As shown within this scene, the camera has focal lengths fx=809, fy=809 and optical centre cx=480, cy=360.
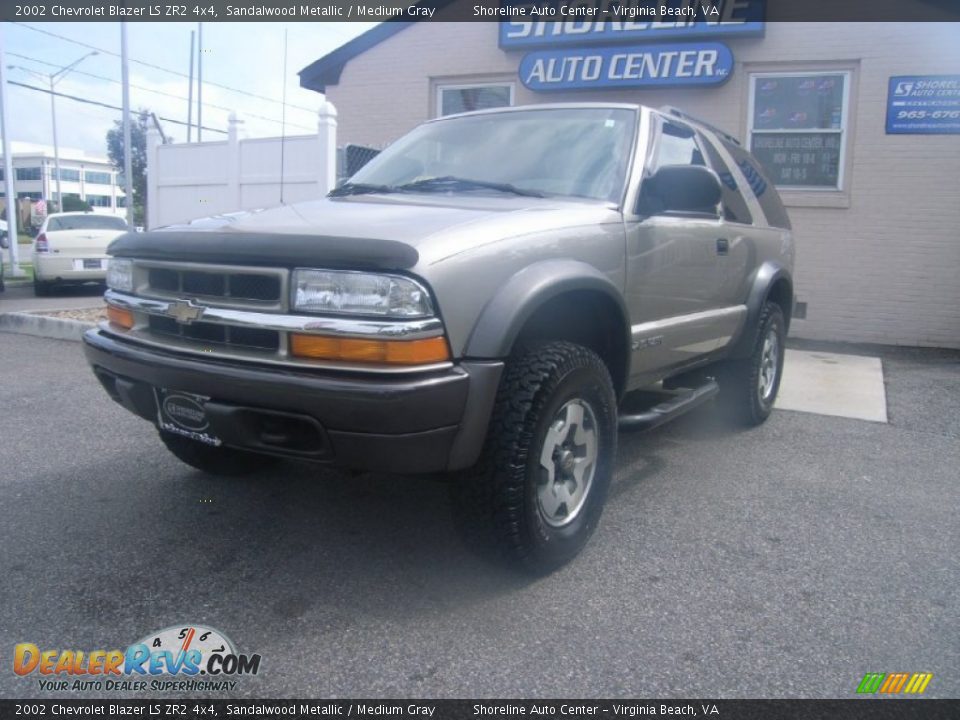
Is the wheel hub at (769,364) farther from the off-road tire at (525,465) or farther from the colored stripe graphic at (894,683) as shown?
the colored stripe graphic at (894,683)

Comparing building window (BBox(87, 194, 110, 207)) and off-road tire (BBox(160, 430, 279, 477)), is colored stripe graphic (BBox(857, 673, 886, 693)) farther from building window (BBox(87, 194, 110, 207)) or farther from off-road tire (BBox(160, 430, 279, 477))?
building window (BBox(87, 194, 110, 207))

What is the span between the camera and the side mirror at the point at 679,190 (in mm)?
3471

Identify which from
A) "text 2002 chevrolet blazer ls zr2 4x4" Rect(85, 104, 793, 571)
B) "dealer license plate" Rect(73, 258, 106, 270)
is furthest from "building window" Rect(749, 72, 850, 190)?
"dealer license plate" Rect(73, 258, 106, 270)

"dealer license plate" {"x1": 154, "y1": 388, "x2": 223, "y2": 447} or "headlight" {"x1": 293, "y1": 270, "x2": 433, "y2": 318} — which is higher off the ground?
"headlight" {"x1": 293, "y1": 270, "x2": 433, "y2": 318}

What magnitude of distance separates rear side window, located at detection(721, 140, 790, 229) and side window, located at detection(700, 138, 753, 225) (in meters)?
0.21

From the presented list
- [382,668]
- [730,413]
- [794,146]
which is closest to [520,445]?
[382,668]

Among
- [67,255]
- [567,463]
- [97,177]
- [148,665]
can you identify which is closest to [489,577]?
[567,463]

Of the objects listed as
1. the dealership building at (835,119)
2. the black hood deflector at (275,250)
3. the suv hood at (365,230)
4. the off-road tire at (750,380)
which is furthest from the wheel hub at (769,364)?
the black hood deflector at (275,250)

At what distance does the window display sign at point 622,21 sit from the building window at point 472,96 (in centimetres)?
59

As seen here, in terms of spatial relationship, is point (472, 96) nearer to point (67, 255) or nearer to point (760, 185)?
point (760, 185)

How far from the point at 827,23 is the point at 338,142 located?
20.5 ft

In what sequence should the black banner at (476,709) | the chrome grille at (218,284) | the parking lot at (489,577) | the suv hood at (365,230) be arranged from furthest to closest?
1. the chrome grille at (218,284)
2. the suv hood at (365,230)
3. the parking lot at (489,577)
4. the black banner at (476,709)

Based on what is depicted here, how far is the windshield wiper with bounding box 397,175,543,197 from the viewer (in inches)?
138

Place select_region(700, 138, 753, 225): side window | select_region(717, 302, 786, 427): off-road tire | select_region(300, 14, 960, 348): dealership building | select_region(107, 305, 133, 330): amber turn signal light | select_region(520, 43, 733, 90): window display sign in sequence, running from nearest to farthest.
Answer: select_region(107, 305, 133, 330): amber turn signal light
select_region(700, 138, 753, 225): side window
select_region(717, 302, 786, 427): off-road tire
select_region(300, 14, 960, 348): dealership building
select_region(520, 43, 733, 90): window display sign
